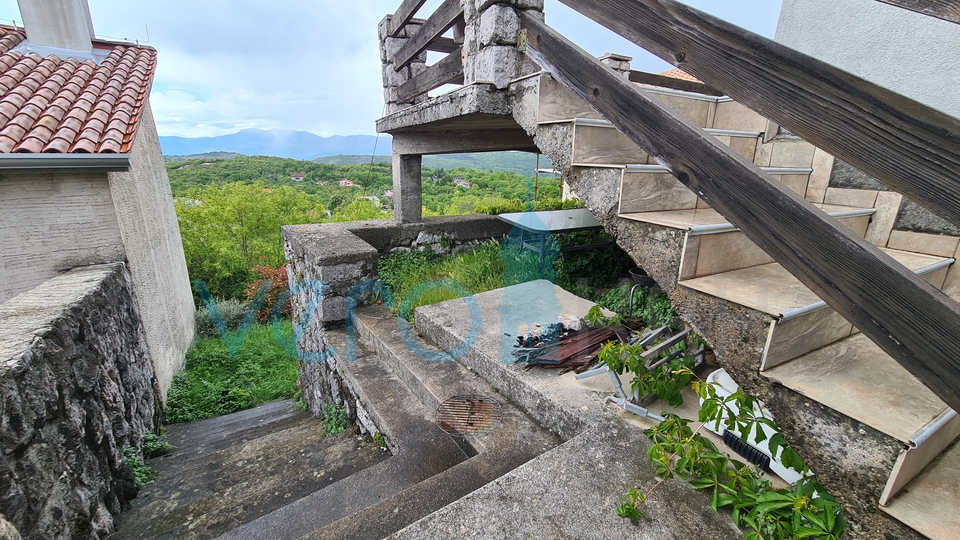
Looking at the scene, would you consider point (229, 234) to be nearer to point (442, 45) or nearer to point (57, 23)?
point (57, 23)

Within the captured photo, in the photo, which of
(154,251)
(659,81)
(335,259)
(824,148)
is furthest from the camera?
(154,251)

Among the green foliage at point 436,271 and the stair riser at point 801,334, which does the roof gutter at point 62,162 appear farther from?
the stair riser at point 801,334

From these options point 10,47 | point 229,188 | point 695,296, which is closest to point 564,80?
point 695,296

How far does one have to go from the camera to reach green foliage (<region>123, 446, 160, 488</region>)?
10.2 feet

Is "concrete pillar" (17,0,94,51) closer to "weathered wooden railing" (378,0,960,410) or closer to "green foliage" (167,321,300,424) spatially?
"green foliage" (167,321,300,424)

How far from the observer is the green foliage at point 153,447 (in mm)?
3744

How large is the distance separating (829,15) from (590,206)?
297cm

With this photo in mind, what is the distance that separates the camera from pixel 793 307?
4.65 feet

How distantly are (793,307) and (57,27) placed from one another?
9.76 meters

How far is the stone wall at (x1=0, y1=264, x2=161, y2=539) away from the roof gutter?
38.2 inches

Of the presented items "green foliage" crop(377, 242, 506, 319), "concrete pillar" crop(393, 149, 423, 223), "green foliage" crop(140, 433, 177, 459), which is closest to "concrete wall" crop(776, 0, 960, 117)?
"green foliage" crop(377, 242, 506, 319)

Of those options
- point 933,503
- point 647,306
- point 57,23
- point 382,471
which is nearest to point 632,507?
point 933,503

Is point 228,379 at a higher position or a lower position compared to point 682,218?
lower

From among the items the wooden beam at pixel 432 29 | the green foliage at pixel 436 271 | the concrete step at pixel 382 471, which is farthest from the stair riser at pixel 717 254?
the green foliage at pixel 436 271
